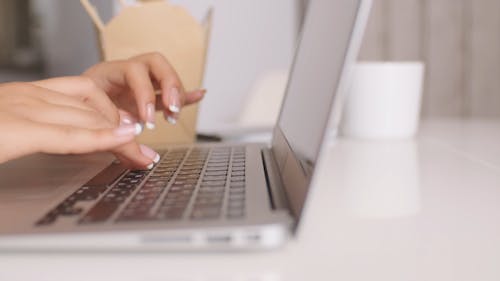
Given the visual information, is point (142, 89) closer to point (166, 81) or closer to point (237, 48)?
point (166, 81)

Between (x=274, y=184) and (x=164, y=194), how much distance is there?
103 mm

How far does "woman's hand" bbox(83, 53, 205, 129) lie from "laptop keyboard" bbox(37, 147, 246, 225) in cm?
9

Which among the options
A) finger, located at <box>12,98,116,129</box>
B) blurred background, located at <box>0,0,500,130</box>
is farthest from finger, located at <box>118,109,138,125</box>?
blurred background, located at <box>0,0,500,130</box>

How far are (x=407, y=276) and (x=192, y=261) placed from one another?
0.43 feet

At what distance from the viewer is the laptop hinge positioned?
448 mm

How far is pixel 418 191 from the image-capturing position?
60 cm

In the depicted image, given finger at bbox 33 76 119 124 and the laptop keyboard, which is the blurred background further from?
the laptop keyboard

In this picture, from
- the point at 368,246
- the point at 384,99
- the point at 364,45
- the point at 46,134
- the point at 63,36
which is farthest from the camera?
the point at 63,36

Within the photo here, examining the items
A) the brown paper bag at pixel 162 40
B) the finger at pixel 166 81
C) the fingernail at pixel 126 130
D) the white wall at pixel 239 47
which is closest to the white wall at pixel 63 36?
the white wall at pixel 239 47

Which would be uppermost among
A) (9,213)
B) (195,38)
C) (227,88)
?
(195,38)

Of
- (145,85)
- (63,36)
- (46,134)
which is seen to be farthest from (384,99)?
(63,36)

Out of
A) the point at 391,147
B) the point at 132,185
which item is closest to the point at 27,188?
the point at 132,185

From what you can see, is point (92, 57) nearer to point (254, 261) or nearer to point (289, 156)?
point (289, 156)

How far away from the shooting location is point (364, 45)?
2.36 m
